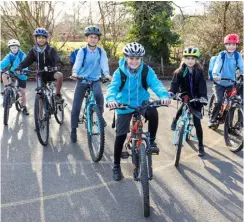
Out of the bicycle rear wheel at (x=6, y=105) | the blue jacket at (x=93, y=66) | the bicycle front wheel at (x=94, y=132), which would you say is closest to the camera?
the bicycle front wheel at (x=94, y=132)

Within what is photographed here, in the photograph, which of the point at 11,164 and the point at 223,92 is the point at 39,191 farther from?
the point at 223,92

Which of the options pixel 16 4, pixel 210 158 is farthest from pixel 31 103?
pixel 16 4

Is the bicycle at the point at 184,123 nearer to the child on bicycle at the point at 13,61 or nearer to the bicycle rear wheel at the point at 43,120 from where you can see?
the bicycle rear wheel at the point at 43,120

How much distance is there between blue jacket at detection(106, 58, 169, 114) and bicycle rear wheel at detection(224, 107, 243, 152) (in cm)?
205

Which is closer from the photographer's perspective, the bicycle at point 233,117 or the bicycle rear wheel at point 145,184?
the bicycle rear wheel at point 145,184

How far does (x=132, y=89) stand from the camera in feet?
11.5

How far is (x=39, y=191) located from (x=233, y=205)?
95.0 inches

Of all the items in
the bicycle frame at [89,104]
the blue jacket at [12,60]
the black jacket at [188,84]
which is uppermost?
the blue jacket at [12,60]

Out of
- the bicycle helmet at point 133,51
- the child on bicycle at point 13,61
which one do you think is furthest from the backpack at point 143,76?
A: the child on bicycle at point 13,61

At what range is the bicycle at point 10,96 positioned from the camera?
5.89m

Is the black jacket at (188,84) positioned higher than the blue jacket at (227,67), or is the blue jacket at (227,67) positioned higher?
the blue jacket at (227,67)

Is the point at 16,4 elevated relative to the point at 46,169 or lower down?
elevated

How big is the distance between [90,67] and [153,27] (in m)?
8.49

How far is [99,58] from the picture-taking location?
16.3 feet
